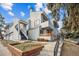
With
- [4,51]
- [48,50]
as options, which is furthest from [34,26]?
[4,51]

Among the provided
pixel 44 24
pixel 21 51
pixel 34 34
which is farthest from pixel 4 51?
pixel 44 24

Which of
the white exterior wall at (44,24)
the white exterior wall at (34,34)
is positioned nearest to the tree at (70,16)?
the white exterior wall at (44,24)

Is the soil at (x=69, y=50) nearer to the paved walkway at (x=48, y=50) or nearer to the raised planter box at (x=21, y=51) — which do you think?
the paved walkway at (x=48, y=50)

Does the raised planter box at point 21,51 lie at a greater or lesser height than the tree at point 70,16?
lesser

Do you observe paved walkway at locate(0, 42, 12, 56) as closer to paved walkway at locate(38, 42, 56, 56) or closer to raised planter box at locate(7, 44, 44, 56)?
raised planter box at locate(7, 44, 44, 56)

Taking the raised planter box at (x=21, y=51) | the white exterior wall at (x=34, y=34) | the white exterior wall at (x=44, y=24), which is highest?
the white exterior wall at (x=44, y=24)

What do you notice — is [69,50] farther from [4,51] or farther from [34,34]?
[4,51]

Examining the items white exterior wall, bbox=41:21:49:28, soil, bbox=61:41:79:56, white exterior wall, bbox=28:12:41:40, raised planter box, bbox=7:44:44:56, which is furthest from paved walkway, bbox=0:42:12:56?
soil, bbox=61:41:79:56

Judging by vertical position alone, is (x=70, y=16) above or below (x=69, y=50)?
above

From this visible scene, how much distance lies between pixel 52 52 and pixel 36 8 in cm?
44

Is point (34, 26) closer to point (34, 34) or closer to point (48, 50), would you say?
point (34, 34)

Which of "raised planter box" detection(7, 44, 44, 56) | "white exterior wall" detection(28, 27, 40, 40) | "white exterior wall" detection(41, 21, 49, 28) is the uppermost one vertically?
"white exterior wall" detection(41, 21, 49, 28)

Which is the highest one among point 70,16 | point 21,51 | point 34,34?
point 70,16

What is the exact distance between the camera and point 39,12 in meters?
1.37
